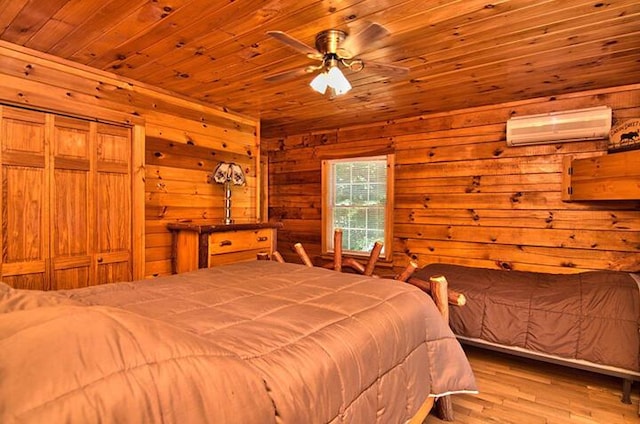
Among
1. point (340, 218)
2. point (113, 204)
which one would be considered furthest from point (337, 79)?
point (340, 218)

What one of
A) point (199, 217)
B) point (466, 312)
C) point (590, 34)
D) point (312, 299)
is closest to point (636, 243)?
point (466, 312)

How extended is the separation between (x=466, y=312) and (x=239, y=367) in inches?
94.2

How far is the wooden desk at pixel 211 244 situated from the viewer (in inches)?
123

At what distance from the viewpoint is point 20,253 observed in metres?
2.43

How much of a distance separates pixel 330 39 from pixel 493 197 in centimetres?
256

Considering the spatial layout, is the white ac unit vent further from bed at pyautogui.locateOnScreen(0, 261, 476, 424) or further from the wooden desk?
the wooden desk

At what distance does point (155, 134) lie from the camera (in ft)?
10.6

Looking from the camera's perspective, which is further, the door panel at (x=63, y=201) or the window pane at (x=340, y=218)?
the window pane at (x=340, y=218)

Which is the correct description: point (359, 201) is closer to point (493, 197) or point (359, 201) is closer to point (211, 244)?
point (493, 197)

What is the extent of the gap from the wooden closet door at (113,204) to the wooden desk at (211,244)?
1.35 feet

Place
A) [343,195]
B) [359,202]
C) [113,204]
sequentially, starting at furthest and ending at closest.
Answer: [343,195] < [359,202] < [113,204]

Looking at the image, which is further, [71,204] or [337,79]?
[71,204]

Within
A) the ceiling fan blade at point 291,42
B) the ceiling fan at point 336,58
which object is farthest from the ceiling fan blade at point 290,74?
the ceiling fan blade at point 291,42

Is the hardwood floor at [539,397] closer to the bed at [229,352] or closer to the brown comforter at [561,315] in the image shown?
the brown comforter at [561,315]
